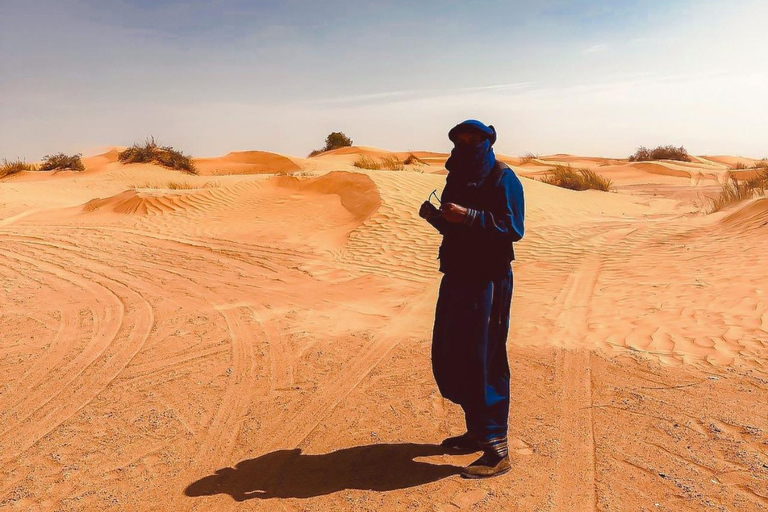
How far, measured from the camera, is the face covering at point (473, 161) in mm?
3244

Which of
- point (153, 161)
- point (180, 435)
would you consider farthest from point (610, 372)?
point (153, 161)

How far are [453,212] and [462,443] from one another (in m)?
1.63

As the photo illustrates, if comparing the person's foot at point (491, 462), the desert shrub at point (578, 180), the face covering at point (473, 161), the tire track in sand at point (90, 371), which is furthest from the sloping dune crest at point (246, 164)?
the person's foot at point (491, 462)

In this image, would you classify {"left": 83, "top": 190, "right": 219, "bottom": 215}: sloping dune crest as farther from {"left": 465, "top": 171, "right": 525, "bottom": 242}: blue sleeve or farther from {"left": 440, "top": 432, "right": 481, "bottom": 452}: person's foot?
{"left": 465, "top": 171, "right": 525, "bottom": 242}: blue sleeve

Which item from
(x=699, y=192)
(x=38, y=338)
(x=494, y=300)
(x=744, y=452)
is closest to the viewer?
(x=494, y=300)

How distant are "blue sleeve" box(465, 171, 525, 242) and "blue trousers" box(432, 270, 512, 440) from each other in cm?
30

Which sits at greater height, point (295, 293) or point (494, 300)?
point (494, 300)

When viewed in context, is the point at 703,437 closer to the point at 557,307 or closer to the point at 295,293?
the point at 557,307

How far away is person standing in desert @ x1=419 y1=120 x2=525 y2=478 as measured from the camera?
322cm

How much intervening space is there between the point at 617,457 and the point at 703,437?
0.67 meters

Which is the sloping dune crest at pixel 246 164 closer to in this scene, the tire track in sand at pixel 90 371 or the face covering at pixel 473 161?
the tire track in sand at pixel 90 371

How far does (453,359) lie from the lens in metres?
3.43

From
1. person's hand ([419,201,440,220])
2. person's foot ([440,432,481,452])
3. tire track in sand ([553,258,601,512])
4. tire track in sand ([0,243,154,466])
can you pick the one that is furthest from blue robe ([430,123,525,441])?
tire track in sand ([0,243,154,466])

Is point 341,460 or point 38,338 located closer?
point 341,460
